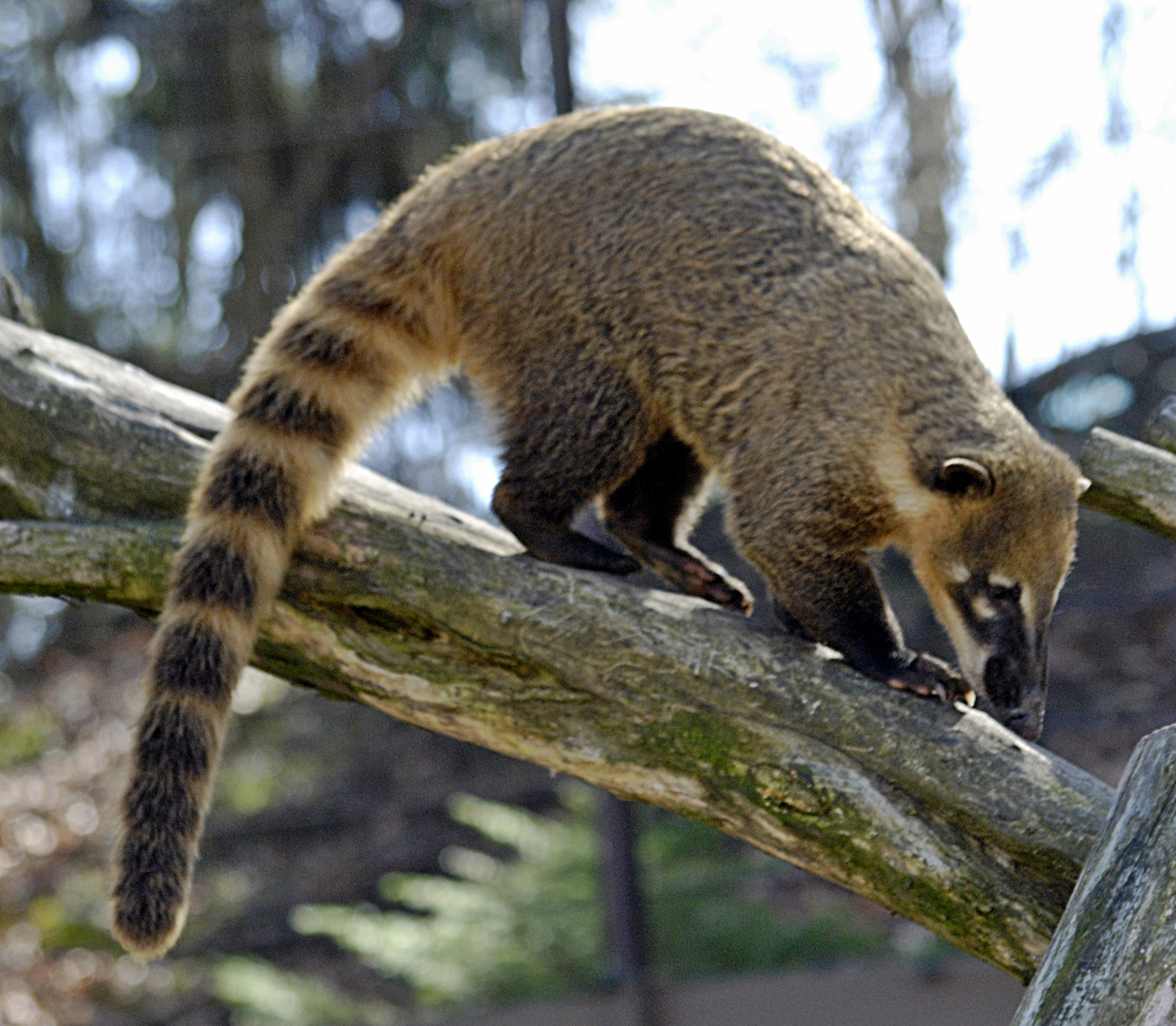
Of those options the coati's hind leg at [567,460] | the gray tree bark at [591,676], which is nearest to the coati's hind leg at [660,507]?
the coati's hind leg at [567,460]

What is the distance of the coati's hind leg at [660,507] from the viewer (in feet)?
12.7

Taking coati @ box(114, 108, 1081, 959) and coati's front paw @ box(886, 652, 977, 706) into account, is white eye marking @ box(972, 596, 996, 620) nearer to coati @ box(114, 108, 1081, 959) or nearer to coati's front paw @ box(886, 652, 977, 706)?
coati @ box(114, 108, 1081, 959)

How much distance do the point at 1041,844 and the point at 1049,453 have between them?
1226 mm

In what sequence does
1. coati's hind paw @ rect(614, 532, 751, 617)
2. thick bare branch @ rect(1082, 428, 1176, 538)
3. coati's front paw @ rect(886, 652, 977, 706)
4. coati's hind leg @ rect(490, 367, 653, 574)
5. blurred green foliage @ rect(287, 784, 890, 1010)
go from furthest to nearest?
blurred green foliage @ rect(287, 784, 890, 1010) < coati's hind paw @ rect(614, 532, 751, 617) < coati's hind leg @ rect(490, 367, 653, 574) < coati's front paw @ rect(886, 652, 977, 706) < thick bare branch @ rect(1082, 428, 1176, 538)

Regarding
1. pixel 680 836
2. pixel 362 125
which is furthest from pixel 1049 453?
pixel 362 125

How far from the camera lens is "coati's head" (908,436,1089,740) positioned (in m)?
3.19

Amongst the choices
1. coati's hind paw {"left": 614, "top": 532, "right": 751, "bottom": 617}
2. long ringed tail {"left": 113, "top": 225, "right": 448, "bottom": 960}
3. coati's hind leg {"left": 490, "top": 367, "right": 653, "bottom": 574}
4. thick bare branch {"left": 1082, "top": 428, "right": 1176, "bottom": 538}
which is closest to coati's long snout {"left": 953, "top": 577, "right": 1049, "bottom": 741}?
thick bare branch {"left": 1082, "top": 428, "right": 1176, "bottom": 538}

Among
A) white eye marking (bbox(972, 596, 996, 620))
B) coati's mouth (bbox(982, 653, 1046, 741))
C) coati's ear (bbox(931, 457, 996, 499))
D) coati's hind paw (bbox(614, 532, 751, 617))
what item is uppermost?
coati's ear (bbox(931, 457, 996, 499))

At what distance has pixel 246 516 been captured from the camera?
314 centimetres

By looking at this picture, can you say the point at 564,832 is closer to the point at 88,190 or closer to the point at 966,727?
the point at 966,727

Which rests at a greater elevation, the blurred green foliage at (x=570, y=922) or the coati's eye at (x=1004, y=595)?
the coati's eye at (x=1004, y=595)

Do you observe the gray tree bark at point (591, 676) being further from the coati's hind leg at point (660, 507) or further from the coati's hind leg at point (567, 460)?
A: the coati's hind leg at point (660, 507)

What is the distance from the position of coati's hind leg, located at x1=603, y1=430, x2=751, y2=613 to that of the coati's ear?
823mm

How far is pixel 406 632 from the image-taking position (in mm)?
3150
